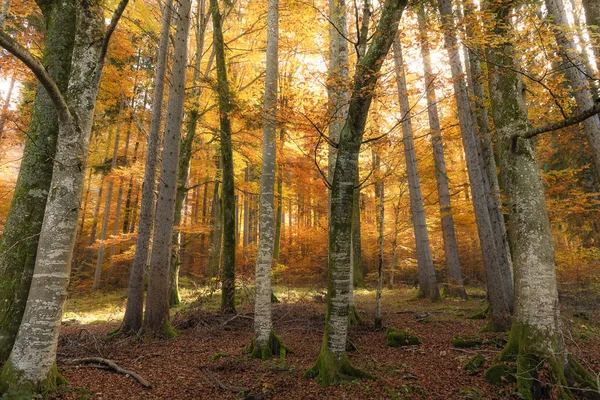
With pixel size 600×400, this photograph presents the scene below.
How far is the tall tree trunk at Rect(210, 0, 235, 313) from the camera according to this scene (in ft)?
27.7

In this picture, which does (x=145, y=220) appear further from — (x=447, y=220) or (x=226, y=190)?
(x=447, y=220)

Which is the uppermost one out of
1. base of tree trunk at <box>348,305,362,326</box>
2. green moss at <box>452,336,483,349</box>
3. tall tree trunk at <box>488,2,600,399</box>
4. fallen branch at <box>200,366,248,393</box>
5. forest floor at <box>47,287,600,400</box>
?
tall tree trunk at <box>488,2,600,399</box>

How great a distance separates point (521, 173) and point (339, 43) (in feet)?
16.8

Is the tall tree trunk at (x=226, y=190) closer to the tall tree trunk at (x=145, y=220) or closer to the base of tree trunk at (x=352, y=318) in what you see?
the tall tree trunk at (x=145, y=220)

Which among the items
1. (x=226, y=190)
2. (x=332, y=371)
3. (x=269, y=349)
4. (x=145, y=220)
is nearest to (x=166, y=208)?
(x=145, y=220)

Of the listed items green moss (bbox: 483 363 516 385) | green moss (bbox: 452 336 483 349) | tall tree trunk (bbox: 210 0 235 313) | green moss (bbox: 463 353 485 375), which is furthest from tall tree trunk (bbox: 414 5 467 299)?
green moss (bbox: 483 363 516 385)

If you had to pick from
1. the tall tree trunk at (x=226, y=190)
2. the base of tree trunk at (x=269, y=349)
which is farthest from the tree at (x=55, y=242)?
the tall tree trunk at (x=226, y=190)

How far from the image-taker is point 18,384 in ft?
10.6

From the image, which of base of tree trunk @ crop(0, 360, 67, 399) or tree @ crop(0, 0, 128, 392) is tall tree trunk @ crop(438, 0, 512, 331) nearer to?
tree @ crop(0, 0, 128, 392)

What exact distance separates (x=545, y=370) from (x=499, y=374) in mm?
559

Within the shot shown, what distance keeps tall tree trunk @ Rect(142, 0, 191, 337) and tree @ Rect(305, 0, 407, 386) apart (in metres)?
3.85

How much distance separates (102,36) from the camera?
4.05 meters

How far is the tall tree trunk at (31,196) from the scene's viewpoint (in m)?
3.80

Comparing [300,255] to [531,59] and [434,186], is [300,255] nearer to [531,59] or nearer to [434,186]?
[434,186]
